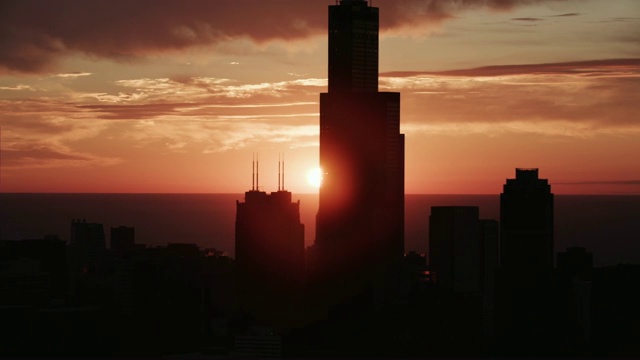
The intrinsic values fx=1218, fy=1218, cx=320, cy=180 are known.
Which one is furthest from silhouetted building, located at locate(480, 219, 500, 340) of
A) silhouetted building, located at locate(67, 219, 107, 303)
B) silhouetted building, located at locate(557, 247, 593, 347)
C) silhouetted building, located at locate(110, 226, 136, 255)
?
silhouetted building, located at locate(110, 226, 136, 255)

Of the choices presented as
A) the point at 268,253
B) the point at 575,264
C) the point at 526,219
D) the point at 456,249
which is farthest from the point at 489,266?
the point at 268,253

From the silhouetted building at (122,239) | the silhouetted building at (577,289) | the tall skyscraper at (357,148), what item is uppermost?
the tall skyscraper at (357,148)

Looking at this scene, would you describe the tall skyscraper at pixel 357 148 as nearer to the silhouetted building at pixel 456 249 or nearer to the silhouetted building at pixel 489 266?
the silhouetted building at pixel 456 249

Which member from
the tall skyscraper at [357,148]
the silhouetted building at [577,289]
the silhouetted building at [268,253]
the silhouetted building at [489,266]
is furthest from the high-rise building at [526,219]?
the silhouetted building at [268,253]

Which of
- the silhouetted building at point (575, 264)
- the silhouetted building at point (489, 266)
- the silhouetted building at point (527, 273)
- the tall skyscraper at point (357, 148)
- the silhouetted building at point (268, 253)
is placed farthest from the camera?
the tall skyscraper at point (357, 148)

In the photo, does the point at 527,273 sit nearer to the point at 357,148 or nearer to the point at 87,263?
the point at 357,148

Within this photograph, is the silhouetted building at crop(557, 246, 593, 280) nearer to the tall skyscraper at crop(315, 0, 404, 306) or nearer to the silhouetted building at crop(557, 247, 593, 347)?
the silhouetted building at crop(557, 247, 593, 347)

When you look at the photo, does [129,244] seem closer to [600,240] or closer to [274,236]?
[274,236]

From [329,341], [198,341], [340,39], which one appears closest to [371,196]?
[340,39]
